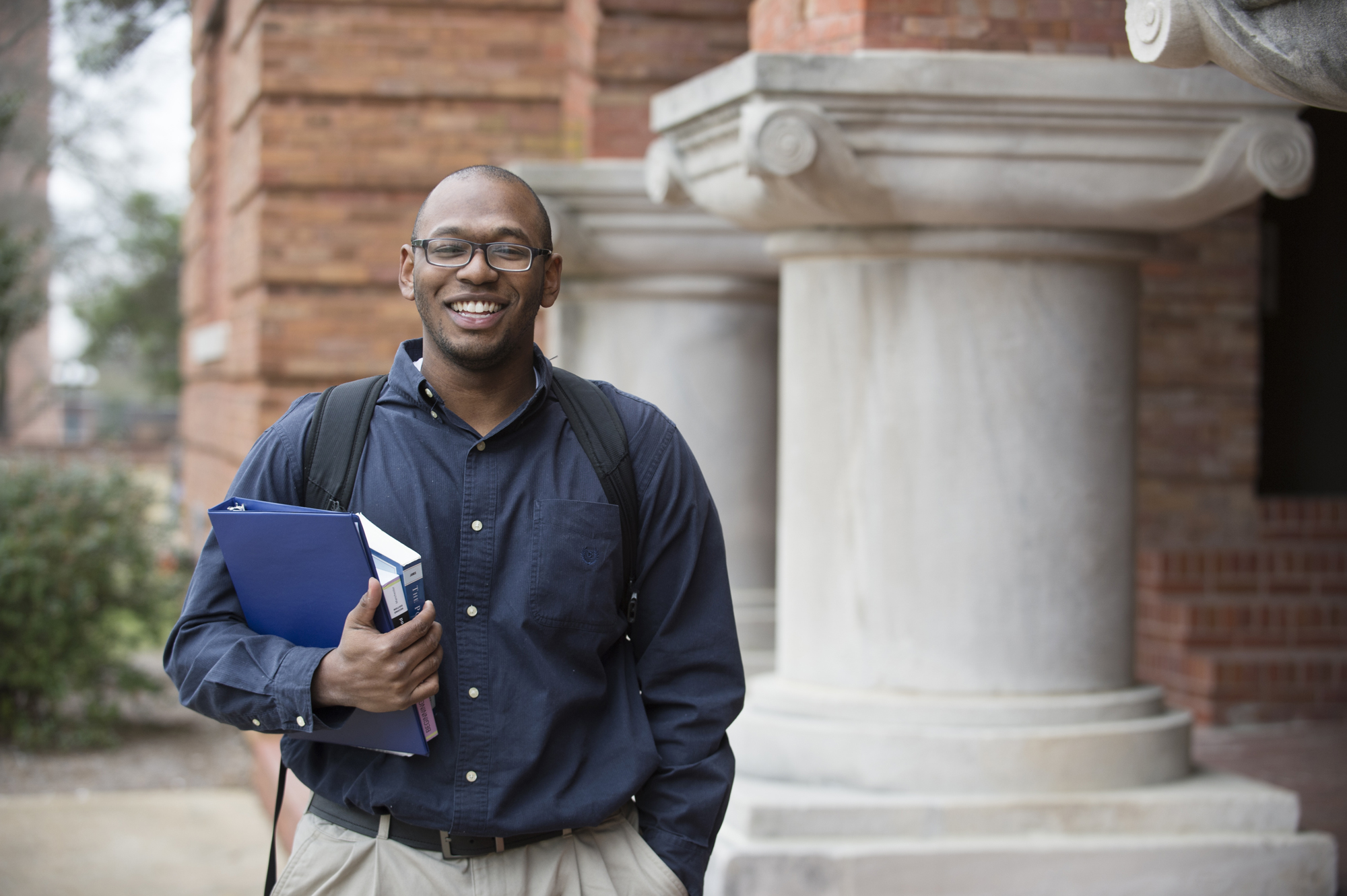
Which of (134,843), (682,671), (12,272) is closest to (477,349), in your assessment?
(682,671)

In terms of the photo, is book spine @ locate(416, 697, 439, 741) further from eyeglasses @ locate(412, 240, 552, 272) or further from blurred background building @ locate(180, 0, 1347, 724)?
blurred background building @ locate(180, 0, 1347, 724)

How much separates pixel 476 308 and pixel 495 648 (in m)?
0.52

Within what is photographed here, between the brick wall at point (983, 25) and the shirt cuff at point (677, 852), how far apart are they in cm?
243

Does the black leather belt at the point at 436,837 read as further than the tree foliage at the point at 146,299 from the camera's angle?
No

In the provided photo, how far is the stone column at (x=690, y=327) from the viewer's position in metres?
6.01

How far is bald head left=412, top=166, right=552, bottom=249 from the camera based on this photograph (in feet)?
7.55

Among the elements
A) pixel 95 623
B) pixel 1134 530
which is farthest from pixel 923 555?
pixel 95 623

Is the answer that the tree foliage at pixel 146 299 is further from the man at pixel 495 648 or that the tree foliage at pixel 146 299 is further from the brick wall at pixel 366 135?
the man at pixel 495 648

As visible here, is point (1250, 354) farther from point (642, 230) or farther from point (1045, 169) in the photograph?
point (1045, 169)

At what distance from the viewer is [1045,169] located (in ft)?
12.9

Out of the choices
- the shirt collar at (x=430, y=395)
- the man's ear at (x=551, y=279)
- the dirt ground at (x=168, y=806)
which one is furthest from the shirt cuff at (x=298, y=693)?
the dirt ground at (x=168, y=806)

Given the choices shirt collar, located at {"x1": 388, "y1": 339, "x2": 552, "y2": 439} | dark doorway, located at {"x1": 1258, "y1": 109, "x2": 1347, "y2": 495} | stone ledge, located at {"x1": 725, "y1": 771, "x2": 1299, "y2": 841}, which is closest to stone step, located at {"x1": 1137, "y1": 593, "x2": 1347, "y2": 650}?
dark doorway, located at {"x1": 1258, "y1": 109, "x2": 1347, "y2": 495}

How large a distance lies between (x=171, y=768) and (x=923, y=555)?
494 centimetres

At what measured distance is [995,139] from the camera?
392 centimetres
